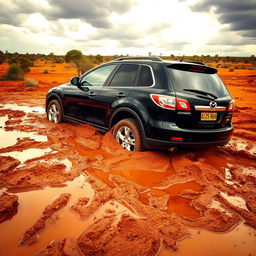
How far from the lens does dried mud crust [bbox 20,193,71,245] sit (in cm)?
214

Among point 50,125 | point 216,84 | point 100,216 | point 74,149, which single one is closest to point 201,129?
point 216,84

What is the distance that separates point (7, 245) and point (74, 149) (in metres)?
2.64

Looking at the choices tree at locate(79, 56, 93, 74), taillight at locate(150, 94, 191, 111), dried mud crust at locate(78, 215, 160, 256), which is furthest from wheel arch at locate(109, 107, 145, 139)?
tree at locate(79, 56, 93, 74)

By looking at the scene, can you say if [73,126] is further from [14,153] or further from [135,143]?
[135,143]

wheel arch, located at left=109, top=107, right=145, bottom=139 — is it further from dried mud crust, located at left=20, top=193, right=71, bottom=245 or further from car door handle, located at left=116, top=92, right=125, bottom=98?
dried mud crust, located at left=20, top=193, right=71, bottom=245

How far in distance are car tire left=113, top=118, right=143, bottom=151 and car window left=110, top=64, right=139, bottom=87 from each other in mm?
742

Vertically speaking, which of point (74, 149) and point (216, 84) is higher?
point (216, 84)

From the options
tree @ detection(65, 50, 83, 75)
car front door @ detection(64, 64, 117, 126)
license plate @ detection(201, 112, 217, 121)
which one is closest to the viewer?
license plate @ detection(201, 112, 217, 121)

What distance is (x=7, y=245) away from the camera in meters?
2.06

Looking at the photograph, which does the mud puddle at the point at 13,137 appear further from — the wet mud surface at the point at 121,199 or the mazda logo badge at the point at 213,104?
the mazda logo badge at the point at 213,104

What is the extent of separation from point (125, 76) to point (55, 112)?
9.17ft

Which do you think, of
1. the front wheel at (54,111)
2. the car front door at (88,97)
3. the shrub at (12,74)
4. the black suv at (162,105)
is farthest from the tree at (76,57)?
the black suv at (162,105)

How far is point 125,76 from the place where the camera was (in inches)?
180

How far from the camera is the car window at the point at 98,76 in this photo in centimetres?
504
